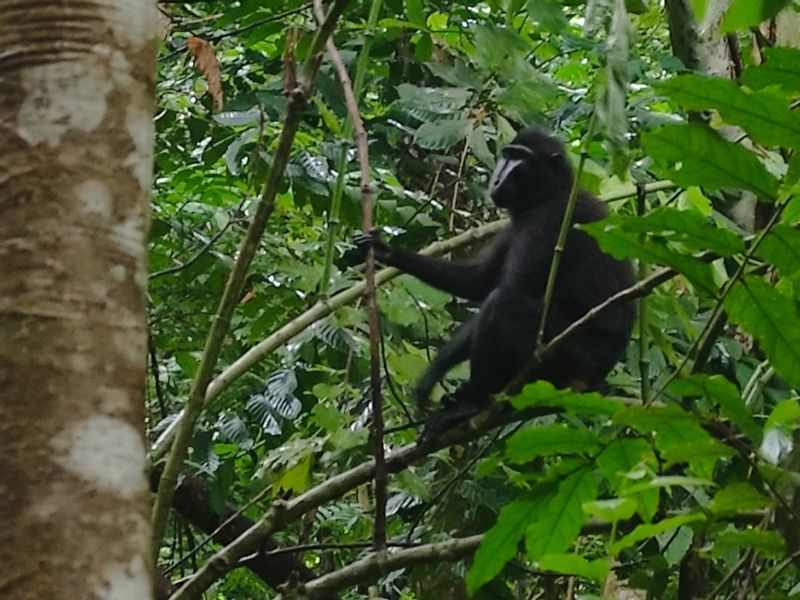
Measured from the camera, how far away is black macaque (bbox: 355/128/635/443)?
4613mm

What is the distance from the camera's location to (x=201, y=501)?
4676mm

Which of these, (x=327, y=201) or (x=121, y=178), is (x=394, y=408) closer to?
(x=327, y=201)

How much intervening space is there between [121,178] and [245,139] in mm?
2711

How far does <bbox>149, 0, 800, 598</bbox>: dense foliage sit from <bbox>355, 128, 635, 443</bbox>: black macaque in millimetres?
140

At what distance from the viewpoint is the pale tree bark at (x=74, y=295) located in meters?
1.49

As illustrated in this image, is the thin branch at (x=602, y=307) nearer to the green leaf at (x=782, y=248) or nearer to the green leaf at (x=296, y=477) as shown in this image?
the green leaf at (x=782, y=248)

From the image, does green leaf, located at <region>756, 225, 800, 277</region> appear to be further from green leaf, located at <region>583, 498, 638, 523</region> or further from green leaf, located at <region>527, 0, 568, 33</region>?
green leaf, located at <region>527, 0, 568, 33</region>

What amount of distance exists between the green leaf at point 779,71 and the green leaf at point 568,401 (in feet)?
1.83

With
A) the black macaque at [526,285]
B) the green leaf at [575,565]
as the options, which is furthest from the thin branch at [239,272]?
the black macaque at [526,285]

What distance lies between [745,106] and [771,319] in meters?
0.37

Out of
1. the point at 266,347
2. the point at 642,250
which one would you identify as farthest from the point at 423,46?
the point at 642,250

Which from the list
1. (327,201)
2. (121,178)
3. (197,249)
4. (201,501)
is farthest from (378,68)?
(121,178)

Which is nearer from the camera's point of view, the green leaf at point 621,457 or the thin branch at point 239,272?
the green leaf at point 621,457

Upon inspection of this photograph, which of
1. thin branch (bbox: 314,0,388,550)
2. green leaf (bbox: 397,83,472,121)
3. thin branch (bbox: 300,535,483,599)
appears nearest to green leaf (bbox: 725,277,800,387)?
thin branch (bbox: 314,0,388,550)
